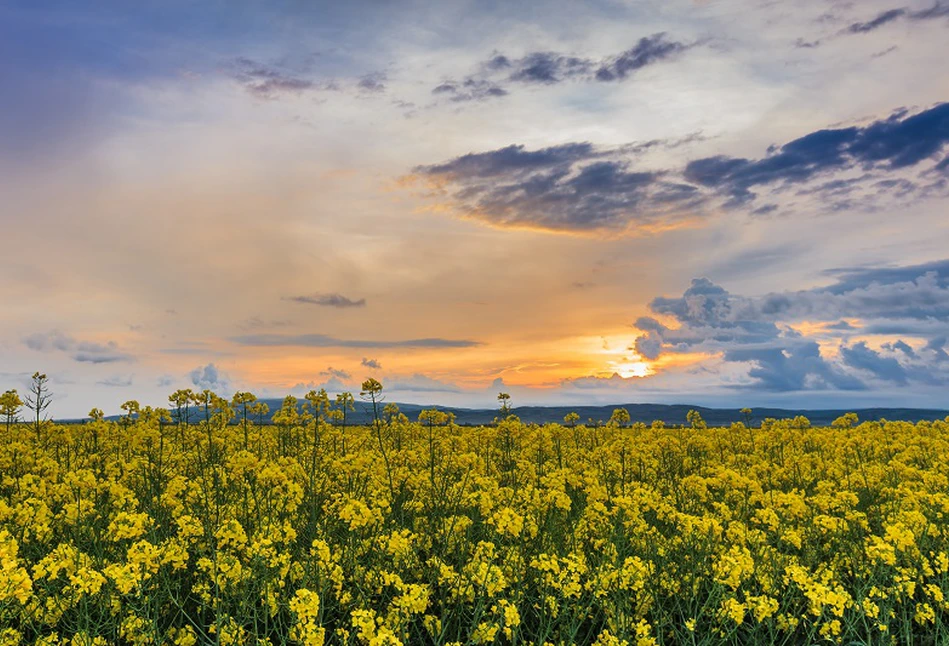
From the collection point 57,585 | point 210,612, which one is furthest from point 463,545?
point 57,585

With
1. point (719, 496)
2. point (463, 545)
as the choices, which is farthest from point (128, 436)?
point (719, 496)

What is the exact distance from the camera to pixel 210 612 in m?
7.15

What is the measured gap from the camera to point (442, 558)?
7633 mm

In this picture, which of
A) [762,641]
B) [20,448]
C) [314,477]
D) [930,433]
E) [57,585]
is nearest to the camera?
[57,585]

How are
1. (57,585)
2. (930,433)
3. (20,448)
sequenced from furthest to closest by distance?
A: (930,433)
(20,448)
(57,585)

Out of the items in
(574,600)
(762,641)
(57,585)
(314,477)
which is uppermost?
(314,477)

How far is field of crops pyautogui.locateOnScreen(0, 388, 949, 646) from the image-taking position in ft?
20.8

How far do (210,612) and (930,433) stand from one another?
22614mm

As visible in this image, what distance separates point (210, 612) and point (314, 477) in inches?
95.7

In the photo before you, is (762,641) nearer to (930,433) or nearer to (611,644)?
(611,644)

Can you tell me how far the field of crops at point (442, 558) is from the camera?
Answer: 633cm

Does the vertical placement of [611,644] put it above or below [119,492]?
below

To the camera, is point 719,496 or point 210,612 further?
point 719,496

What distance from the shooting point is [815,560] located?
8.86m
